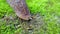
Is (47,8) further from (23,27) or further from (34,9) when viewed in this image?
(23,27)

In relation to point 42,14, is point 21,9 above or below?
above

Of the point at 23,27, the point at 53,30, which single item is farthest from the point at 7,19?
the point at 53,30

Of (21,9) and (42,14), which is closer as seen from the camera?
(21,9)
